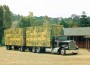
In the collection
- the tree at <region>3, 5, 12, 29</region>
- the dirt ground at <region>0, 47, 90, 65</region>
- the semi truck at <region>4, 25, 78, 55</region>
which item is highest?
the tree at <region>3, 5, 12, 29</region>

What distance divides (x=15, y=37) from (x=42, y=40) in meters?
10.00

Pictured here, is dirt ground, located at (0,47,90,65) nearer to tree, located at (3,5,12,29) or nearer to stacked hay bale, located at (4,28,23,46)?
stacked hay bale, located at (4,28,23,46)

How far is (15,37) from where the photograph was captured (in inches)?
2207

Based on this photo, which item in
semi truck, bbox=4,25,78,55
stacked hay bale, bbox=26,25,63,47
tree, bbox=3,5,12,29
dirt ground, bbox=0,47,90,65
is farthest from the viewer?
tree, bbox=3,5,12,29

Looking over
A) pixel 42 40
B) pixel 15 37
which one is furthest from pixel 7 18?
pixel 42 40

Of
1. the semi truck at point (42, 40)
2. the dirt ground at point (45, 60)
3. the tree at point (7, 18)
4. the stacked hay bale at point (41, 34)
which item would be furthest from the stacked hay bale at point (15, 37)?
the tree at point (7, 18)

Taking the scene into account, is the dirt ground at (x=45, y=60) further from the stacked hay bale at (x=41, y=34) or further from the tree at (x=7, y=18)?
the tree at (x=7, y=18)

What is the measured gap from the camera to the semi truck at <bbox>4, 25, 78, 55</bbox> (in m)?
42.6

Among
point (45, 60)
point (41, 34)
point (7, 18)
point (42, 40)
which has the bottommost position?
point (45, 60)

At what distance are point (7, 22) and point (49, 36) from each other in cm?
6015

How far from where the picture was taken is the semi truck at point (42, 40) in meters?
42.6

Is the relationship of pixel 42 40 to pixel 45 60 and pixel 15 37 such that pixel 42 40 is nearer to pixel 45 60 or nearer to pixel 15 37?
pixel 15 37

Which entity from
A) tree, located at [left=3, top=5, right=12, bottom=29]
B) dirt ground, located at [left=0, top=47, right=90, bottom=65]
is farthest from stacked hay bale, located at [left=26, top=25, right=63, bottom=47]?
tree, located at [left=3, top=5, right=12, bottom=29]

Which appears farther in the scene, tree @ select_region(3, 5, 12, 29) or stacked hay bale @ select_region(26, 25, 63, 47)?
tree @ select_region(3, 5, 12, 29)
